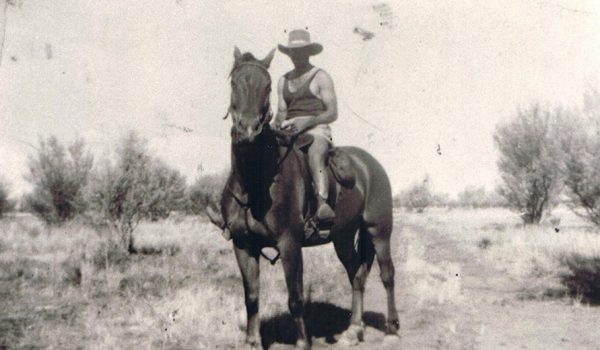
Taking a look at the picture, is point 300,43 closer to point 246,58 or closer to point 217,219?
point 246,58

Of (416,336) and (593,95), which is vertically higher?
(593,95)

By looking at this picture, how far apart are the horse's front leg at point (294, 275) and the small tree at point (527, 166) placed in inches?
833

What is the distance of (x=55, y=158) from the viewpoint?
84.1 ft

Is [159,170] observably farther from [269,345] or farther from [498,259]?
[269,345]

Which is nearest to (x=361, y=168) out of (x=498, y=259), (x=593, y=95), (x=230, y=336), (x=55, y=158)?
(x=230, y=336)

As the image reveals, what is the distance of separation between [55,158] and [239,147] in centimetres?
2333

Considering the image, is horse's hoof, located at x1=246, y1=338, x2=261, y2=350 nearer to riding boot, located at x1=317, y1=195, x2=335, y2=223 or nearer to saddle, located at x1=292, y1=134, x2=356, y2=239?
saddle, located at x1=292, y1=134, x2=356, y2=239

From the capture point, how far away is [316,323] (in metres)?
7.65

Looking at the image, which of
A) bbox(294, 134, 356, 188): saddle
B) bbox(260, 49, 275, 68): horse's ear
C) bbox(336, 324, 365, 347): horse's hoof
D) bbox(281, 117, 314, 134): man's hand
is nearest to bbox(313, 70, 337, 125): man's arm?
bbox(281, 117, 314, 134): man's hand

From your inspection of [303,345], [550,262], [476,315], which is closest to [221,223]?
[303,345]

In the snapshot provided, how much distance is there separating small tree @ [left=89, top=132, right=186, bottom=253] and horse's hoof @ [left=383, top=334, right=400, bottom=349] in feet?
35.7

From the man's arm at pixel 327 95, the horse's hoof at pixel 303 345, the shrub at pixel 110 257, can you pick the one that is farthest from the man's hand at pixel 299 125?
the shrub at pixel 110 257

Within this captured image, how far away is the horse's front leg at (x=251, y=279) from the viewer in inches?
226

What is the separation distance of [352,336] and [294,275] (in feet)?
5.61
